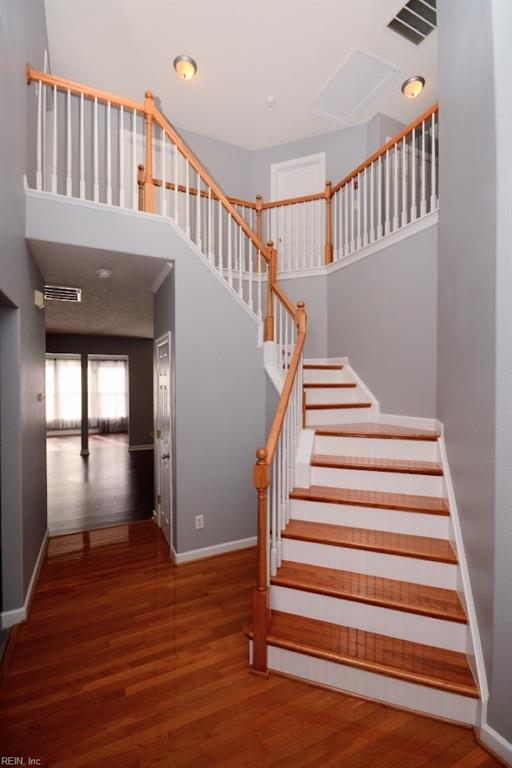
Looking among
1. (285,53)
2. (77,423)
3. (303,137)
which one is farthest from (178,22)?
(77,423)

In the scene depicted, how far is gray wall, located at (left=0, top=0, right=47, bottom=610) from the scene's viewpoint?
2.12m

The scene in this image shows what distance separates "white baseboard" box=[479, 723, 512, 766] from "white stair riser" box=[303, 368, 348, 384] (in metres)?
3.06

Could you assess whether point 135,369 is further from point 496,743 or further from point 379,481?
point 496,743

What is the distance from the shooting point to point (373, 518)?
2475 mm

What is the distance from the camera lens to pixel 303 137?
5461mm

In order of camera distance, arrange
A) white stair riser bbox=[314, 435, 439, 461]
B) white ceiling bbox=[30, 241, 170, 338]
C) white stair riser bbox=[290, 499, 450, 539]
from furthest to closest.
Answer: white ceiling bbox=[30, 241, 170, 338], white stair riser bbox=[314, 435, 439, 461], white stair riser bbox=[290, 499, 450, 539]

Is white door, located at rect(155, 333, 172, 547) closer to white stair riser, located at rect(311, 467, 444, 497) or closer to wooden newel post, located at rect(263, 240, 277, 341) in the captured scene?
wooden newel post, located at rect(263, 240, 277, 341)

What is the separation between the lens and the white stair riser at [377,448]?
2.83m

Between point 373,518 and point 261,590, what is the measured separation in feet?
2.98

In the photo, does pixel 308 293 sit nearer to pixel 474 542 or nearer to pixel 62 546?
pixel 474 542

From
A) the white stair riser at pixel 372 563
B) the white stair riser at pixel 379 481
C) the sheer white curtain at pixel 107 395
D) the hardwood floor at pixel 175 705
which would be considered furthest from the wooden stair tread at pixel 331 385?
the sheer white curtain at pixel 107 395

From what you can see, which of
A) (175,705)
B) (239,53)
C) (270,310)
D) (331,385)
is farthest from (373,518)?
(239,53)

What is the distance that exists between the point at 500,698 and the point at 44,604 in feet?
9.63

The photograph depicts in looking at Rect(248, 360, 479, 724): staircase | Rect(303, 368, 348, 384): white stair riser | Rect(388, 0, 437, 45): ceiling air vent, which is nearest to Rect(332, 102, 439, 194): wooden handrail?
Rect(388, 0, 437, 45): ceiling air vent
